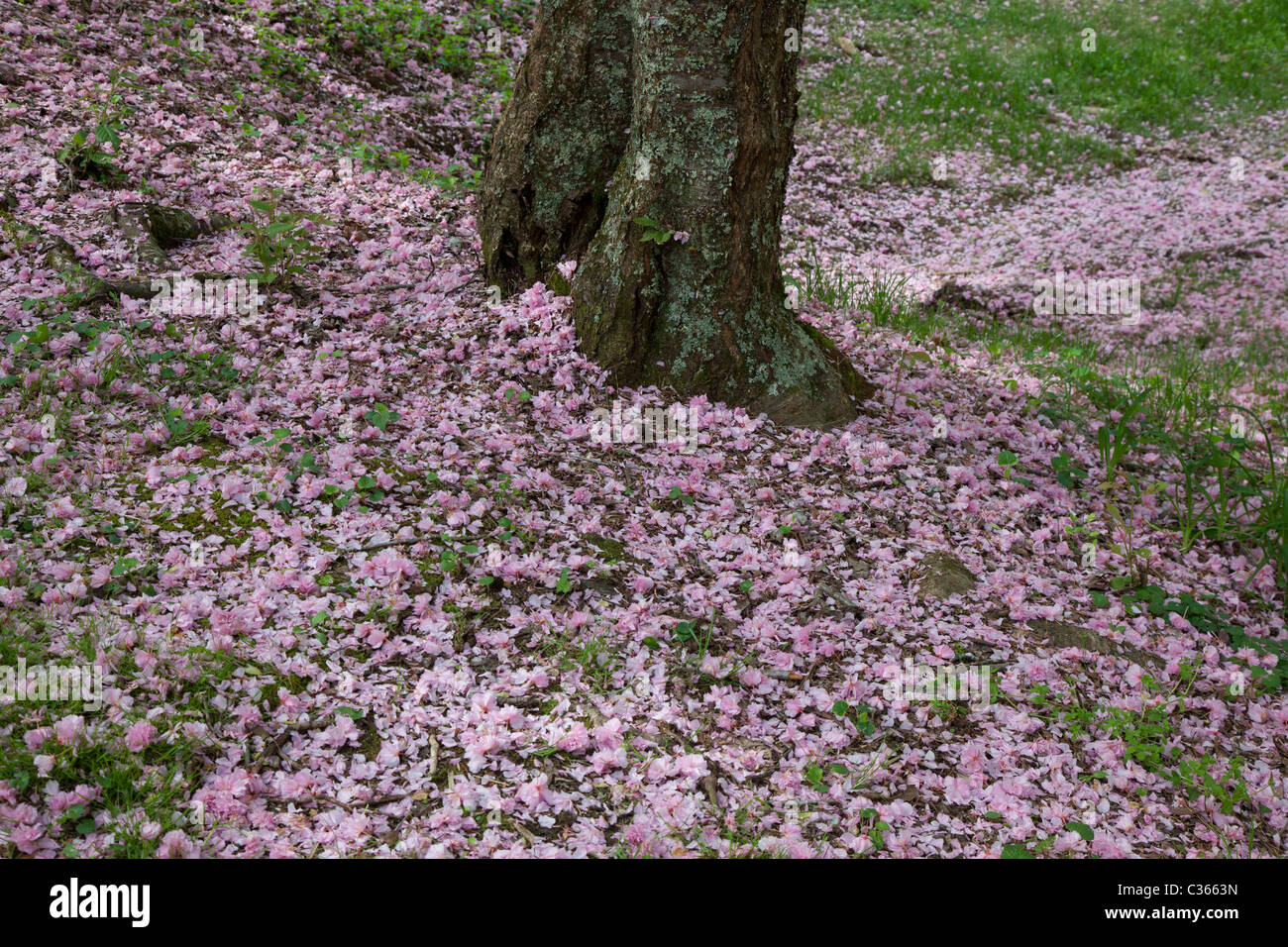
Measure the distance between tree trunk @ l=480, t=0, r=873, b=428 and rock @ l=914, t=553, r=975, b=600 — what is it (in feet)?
4.12

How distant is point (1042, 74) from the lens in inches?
645

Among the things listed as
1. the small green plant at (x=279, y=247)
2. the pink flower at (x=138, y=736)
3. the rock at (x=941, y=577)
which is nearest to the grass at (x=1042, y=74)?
the small green plant at (x=279, y=247)

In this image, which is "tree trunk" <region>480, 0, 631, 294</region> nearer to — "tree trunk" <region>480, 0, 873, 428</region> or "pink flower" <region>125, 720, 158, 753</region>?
"tree trunk" <region>480, 0, 873, 428</region>

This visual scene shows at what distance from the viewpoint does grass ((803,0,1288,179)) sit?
1464cm

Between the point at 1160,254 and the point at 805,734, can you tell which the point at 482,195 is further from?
the point at 1160,254

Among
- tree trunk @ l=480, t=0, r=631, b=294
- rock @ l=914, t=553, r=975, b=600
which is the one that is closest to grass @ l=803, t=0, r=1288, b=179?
tree trunk @ l=480, t=0, r=631, b=294

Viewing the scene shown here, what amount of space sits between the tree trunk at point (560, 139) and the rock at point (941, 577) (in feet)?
10.3

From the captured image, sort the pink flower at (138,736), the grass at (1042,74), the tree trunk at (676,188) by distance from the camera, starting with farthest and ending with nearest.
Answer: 1. the grass at (1042,74)
2. the tree trunk at (676,188)
3. the pink flower at (138,736)

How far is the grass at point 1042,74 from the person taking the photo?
14.6 m

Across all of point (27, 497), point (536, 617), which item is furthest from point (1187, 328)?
point (27, 497)

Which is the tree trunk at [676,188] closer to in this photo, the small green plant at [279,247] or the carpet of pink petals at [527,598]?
the carpet of pink petals at [527,598]

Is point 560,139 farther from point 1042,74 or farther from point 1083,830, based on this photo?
point 1042,74

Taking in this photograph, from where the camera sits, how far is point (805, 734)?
11.7 feet

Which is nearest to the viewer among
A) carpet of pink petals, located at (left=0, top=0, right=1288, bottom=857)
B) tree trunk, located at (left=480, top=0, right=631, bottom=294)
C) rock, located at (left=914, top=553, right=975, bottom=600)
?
carpet of pink petals, located at (left=0, top=0, right=1288, bottom=857)
